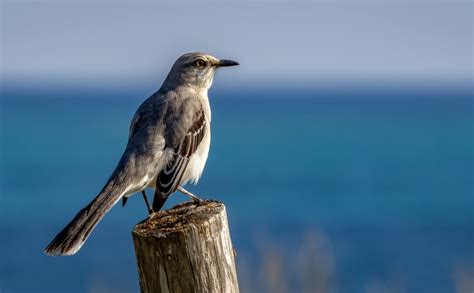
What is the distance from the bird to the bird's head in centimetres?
11

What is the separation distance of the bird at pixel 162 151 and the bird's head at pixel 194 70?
0.11 metres

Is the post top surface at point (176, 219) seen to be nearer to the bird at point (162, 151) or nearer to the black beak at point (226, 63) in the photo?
the bird at point (162, 151)

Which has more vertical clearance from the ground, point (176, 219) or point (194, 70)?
point (194, 70)

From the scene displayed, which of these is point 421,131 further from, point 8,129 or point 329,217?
point 329,217

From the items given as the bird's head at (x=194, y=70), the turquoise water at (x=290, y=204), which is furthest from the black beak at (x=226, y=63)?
the turquoise water at (x=290, y=204)

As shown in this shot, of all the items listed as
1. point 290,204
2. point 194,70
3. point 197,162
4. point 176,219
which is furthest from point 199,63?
point 290,204

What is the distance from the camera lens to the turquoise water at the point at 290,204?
21672 mm

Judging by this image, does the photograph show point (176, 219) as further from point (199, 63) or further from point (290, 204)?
point (290, 204)

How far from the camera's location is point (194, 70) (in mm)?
9227

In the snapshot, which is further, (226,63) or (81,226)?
(226,63)

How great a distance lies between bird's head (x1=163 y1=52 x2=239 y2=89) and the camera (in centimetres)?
917

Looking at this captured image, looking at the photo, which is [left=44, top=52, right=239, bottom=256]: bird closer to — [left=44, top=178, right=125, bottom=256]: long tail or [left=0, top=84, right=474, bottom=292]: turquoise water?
[left=44, top=178, right=125, bottom=256]: long tail

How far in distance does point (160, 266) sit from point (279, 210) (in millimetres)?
30577

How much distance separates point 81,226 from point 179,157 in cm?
139
